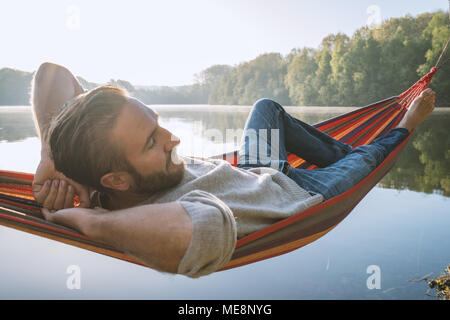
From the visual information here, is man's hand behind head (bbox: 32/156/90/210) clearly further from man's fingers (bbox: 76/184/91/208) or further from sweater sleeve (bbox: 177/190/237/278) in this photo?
sweater sleeve (bbox: 177/190/237/278)

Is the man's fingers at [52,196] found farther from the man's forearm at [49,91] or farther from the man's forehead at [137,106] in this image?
the man's forehead at [137,106]

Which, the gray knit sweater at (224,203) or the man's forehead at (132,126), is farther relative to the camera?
the man's forehead at (132,126)

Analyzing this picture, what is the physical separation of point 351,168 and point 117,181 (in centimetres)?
102

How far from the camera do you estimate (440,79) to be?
2230 centimetres

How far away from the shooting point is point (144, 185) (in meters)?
0.98

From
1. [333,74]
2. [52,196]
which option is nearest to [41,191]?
[52,196]

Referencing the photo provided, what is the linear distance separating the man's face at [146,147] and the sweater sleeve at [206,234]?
186 mm

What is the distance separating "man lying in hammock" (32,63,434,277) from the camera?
0.75 m

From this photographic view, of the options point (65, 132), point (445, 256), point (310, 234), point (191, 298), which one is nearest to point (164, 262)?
point (65, 132)

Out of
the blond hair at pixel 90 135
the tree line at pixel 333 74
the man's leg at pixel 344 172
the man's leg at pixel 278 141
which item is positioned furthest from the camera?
the tree line at pixel 333 74

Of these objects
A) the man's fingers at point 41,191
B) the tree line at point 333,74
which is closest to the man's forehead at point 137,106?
the man's fingers at point 41,191

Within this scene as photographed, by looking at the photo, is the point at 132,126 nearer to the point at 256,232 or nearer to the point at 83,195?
the point at 83,195

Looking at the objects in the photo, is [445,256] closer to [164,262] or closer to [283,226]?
[283,226]

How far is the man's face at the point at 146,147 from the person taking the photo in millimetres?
907
